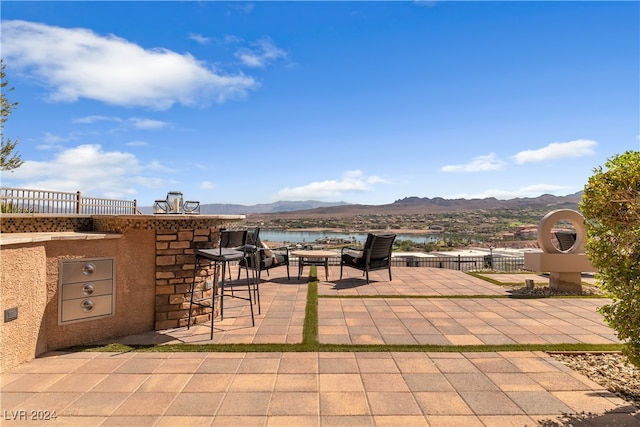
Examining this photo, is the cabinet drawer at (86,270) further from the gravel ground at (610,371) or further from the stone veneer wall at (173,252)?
the gravel ground at (610,371)

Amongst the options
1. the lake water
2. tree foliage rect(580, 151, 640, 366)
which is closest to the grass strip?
tree foliage rect(580, 151, 640, 366)

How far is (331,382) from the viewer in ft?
9.00

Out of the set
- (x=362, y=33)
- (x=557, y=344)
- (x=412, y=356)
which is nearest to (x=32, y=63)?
(x=362, y=33)

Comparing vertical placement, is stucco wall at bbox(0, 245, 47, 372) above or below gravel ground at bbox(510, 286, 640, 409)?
above

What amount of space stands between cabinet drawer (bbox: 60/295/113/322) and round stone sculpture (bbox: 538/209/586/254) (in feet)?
25.2

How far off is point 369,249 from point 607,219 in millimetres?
4695

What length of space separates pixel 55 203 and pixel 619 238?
9849 millimetres

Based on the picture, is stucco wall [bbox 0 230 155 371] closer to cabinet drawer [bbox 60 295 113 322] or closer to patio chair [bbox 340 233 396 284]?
cabinet drawer [bbox 60 295 113 322]

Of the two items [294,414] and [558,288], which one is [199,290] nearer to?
[294,414]

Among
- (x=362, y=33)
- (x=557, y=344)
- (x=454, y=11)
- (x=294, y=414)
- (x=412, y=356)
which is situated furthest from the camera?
(x=362, y=33)

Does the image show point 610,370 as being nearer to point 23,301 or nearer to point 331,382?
point 331,382

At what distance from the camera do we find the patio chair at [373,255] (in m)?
6.98

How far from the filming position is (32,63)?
22.1ft

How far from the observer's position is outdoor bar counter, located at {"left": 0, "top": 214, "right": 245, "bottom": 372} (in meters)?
3.02
